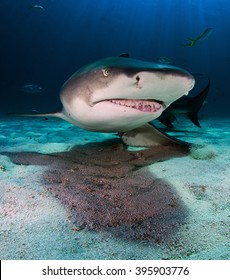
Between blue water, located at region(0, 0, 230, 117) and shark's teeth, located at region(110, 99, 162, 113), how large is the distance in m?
60.1

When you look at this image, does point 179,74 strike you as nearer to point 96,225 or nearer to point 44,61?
Answer: point 96,225

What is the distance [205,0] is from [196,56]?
66.4m

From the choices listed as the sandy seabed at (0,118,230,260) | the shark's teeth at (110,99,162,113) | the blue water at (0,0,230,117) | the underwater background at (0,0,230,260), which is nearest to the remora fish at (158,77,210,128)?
the underwater background at (0,0,230,260)

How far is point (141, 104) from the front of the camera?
271 cm

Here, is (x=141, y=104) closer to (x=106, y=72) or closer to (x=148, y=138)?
(x=106, y=72)

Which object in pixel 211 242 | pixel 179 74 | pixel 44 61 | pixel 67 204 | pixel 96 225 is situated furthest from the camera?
pixel 44 61

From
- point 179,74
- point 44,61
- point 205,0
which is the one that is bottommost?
point 44,61

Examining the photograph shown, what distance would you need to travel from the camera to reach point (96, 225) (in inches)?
68.4

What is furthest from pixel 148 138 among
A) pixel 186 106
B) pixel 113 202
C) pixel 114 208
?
pixel 186 106

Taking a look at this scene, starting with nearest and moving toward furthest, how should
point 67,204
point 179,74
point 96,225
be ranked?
1. point 96,225
2. point 67,204
3. point 179,74

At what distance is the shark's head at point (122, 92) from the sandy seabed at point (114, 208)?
0.59 metres

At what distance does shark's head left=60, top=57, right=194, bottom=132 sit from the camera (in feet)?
7.36

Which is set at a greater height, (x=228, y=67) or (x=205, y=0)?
(x=205, y=0)

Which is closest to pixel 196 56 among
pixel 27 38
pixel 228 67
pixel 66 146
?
pixel 228 67
